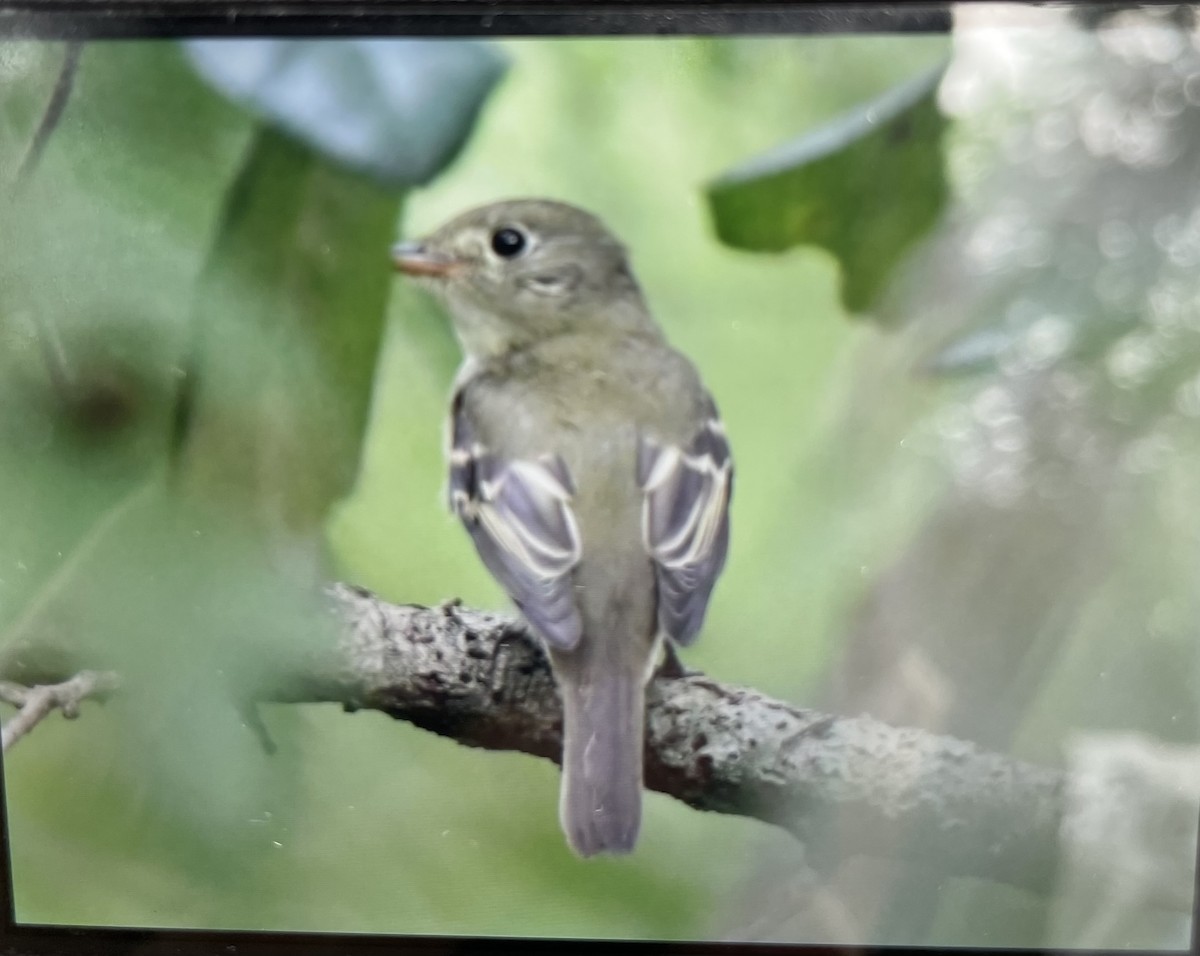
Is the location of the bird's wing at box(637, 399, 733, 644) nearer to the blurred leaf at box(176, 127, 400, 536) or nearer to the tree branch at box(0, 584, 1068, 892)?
the tree branch at box(0, 584, 1068, 892)

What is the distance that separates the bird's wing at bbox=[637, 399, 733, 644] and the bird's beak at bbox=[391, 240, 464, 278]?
20 centimetres

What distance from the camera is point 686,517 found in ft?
A: 2.32

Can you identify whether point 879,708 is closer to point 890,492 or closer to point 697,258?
point 890,492

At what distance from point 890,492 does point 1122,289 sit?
230 millimetres

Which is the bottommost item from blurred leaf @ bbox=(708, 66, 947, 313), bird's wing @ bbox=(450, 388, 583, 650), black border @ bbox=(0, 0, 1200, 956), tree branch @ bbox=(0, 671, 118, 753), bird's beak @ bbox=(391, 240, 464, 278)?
tree branch @ bbox=(0, 671, 118, 753)

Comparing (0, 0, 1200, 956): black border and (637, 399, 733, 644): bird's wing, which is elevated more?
(0, 0, 1200, 956): black border

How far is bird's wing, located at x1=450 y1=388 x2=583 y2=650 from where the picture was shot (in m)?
0.69

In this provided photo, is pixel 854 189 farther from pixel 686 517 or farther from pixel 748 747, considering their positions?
pixel 748 747

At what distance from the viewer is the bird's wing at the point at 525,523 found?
690 mm

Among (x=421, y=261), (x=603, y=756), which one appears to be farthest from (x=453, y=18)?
(x=603, y=756)

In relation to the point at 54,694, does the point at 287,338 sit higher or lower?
higher

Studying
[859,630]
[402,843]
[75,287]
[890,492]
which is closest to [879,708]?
[859,630]

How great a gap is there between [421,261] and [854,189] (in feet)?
1.07

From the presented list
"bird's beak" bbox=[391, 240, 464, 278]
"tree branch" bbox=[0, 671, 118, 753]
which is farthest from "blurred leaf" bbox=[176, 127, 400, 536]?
"tree branch" bbox=[0, 671, 118, 753]
